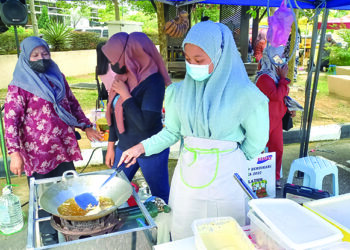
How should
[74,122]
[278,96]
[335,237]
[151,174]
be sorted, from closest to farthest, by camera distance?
[335,237] → [151,174] → [74,122] → [278,96]

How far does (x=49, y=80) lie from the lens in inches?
86.4

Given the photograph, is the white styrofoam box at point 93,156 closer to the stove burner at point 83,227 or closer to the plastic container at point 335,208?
the stove burner at point 83,227

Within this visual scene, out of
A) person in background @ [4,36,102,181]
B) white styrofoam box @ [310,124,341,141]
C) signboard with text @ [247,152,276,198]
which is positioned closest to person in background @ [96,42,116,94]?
person in background @ [4,36,102,181]

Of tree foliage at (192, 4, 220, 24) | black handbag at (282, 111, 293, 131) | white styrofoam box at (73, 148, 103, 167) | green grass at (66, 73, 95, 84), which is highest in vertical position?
tree foliage at (192, 4, 220, 24)

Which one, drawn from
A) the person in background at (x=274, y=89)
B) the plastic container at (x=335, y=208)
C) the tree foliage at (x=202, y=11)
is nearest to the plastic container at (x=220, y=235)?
the plastic container at (x=335, y=208)

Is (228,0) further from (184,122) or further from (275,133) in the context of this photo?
(184,122)

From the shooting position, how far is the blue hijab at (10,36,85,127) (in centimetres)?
205

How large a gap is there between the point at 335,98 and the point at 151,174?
719 centimetres

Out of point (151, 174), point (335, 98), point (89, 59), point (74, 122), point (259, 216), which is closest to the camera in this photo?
point (259, 216)

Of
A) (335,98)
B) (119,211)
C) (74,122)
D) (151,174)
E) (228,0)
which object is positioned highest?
(228,0)

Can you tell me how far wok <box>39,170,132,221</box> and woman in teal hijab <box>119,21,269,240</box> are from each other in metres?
0.19

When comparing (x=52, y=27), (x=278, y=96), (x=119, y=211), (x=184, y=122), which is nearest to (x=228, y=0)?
(x=278, y=96)

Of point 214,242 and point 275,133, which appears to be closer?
point 214,242

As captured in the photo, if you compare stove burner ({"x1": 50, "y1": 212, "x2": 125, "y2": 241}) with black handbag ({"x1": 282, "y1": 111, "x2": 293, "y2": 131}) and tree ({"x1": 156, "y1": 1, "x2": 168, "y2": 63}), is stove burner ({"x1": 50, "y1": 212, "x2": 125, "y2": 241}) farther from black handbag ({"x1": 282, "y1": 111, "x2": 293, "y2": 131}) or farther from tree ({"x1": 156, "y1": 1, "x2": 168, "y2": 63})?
tree ({"x1": 156, "y1": 1, "x2": 168, "y2": 63})
